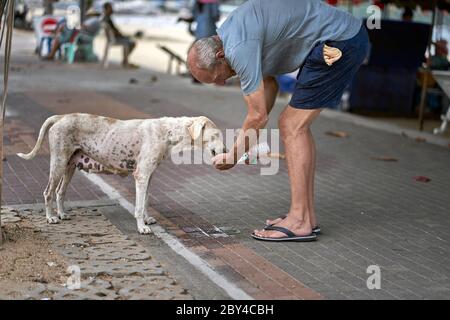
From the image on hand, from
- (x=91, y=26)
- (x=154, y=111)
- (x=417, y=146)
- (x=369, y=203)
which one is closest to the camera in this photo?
(x=369, y=203)

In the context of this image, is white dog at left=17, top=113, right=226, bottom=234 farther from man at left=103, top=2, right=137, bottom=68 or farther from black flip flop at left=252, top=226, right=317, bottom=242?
man at left=103, top=2, right=137, bottom=68

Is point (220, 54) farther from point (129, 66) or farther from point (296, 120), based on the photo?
point (129, 66)

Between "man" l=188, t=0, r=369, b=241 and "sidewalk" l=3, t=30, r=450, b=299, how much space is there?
381mm

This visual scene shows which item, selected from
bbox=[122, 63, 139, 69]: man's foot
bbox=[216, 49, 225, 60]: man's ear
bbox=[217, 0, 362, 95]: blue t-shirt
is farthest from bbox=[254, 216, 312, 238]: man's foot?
bbox=[122, 63, 139, 69]: man's foot

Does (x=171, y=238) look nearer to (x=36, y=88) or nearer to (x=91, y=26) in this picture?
(x=36, y=88)

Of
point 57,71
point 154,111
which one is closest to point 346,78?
point 154,111

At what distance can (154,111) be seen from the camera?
479 inches

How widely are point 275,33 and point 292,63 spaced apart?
1.24ft

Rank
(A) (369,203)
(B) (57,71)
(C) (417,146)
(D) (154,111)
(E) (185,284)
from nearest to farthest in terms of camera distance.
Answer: (E) (185,284)
(A) (369,203)
(C) (417,146)
(D) (154,111)
(B) (57,71)

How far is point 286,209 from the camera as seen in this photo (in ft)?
22.8

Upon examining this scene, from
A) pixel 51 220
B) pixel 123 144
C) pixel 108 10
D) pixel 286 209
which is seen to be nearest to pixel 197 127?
pixel 123 144

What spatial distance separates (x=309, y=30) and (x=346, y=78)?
477 mm

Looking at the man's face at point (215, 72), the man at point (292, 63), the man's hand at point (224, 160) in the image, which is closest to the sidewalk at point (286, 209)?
the man at point (292, 63)

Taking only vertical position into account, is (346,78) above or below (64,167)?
above
